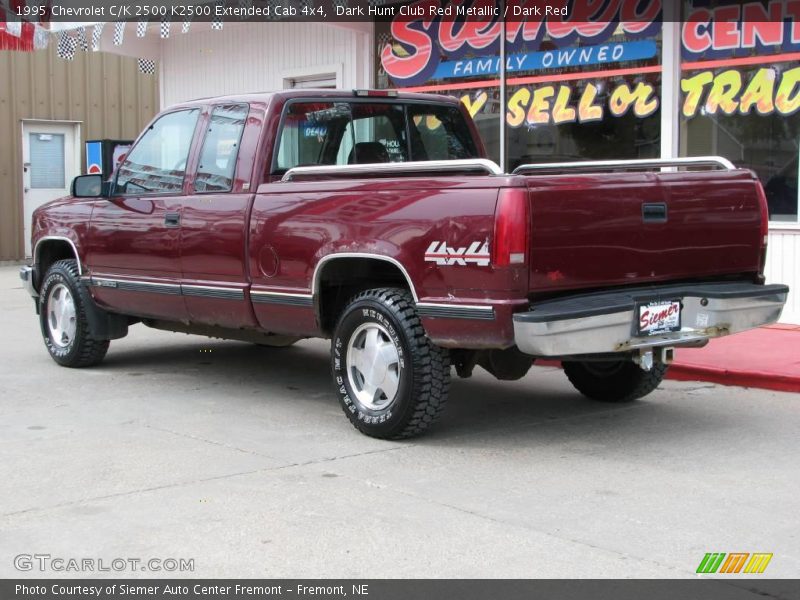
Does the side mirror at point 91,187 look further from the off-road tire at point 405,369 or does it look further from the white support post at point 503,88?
the white support post at point 503,88

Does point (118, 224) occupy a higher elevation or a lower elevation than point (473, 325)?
higher

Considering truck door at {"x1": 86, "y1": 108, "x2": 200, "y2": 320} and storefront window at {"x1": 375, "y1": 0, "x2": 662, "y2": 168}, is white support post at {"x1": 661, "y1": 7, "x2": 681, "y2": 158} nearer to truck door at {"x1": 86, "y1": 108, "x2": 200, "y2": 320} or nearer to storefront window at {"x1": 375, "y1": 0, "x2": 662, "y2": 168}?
storefront window at {"x1": 375, "y1": 0, "x2": 662, "y2": 168}

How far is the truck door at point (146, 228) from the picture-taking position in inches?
303

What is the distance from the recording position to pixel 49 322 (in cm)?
907

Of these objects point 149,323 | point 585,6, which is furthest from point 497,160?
point 149,323

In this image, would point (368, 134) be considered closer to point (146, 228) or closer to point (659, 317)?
point (146, 228)

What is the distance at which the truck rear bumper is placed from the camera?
18.3 feet

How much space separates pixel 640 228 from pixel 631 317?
51 centimetres

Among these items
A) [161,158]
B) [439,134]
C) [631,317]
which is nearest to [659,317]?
[631,317]

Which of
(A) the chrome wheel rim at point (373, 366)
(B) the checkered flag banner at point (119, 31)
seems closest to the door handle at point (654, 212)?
(A) the chrome wheel rim at point (373, 366)

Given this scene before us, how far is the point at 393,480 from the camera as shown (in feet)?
18.0

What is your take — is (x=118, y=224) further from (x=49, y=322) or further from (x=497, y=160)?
(x=497, y=160)

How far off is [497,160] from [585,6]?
196 centimetres

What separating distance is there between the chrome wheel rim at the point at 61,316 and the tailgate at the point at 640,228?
14.7 ft
